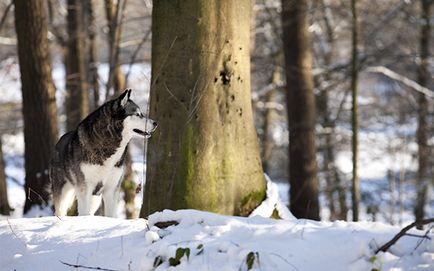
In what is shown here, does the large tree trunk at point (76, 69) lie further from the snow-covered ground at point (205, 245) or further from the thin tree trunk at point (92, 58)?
the snow-covered ground at point (205, 245)

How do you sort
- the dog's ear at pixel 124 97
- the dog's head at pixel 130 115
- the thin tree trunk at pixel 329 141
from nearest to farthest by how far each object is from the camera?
1. the dog's head at pixel 130 115
2. the dog's ear at pixel 124 97
3. the thin tree trunk at pixel 329 141

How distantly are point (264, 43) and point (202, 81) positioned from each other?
1359 cm

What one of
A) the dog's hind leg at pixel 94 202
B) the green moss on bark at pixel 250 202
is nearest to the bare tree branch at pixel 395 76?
the green moss on bark at pixel 250 202

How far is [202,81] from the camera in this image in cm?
612

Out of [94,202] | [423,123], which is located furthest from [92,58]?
[423,123]

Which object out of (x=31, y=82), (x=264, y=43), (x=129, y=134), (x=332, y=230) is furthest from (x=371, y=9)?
(x=332, y=230)

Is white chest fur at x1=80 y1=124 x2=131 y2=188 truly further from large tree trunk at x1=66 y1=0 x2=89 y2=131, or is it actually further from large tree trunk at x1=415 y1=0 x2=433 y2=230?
large tree trunk at x1=415 y1=0 x2=433 y2=230

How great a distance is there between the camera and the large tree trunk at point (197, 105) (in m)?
6.11

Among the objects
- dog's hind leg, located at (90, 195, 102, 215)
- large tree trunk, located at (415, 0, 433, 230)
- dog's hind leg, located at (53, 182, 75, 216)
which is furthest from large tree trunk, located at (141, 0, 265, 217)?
large tree trunk, located at (415, 0, 433, 230)

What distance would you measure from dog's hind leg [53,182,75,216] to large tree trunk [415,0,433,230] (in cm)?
1213

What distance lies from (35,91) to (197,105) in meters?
4.40

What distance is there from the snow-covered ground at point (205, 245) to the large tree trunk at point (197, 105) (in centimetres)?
88

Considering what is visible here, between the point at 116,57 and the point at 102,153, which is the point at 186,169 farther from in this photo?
the point at 116,57

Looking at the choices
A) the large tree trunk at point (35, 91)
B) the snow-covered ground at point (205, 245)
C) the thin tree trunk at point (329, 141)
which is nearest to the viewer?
the snow-covered ground at point (205, 245)
